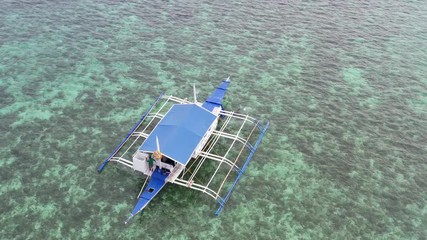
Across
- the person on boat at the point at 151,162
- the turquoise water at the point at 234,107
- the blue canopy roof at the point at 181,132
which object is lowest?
the turquoise water at the point at 234,107

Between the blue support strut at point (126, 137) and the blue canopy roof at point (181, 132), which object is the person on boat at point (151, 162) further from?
the blue support strut at point (126, 137)

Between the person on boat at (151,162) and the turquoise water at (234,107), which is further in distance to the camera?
the turquoise water at (234,107)

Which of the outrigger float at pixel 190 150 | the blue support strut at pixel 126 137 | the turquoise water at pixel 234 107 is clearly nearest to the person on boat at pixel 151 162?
the outrigger float at pixel 190 150

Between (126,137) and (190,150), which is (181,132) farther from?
(126,137)

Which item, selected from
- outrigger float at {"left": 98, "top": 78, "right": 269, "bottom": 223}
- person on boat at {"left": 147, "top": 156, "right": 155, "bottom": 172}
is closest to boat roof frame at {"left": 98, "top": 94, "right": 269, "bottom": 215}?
outrigger float at {"left": 98, "top": 78, "right": 269, "bottom": 223}

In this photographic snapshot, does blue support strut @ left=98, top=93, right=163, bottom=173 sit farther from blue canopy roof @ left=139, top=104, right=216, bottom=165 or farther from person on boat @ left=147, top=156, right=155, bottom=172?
person on boat @ left=147, top=156, right=155, bottom=172

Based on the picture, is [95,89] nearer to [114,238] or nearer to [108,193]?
[108,193]

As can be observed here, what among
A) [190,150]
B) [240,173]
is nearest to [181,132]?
[190,150]
